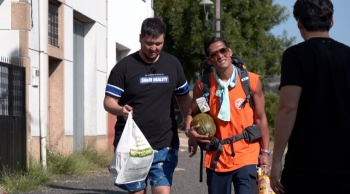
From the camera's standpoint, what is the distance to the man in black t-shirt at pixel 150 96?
22.6ft

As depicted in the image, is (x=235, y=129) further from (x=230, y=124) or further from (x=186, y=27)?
(x=186, y=27)

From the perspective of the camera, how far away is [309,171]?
4.72 meters

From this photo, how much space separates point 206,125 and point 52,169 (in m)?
7.24

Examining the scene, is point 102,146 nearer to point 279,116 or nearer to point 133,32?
point 133,32

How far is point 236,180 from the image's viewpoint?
21.8ft

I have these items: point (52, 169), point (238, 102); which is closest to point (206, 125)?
point (238, 102)

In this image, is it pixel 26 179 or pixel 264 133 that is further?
pixel 26 179

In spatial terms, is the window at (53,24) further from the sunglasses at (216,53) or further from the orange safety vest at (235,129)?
the orange safety vest at (235,129)

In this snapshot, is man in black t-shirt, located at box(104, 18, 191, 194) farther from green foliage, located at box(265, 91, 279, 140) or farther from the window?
green foliage, located at box(265, 91, 279, 140)

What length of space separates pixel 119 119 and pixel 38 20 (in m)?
6.34

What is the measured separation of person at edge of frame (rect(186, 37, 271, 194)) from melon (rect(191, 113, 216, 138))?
0.15 feet

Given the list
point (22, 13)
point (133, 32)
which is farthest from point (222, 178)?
point (133, 32)

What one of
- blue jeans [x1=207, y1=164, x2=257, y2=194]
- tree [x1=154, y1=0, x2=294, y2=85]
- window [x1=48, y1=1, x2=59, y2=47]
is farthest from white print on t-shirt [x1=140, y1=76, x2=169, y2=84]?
tree [x1=154, y1=0, x2=294, y2=85]

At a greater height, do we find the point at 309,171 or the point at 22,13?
the point at 22,13
